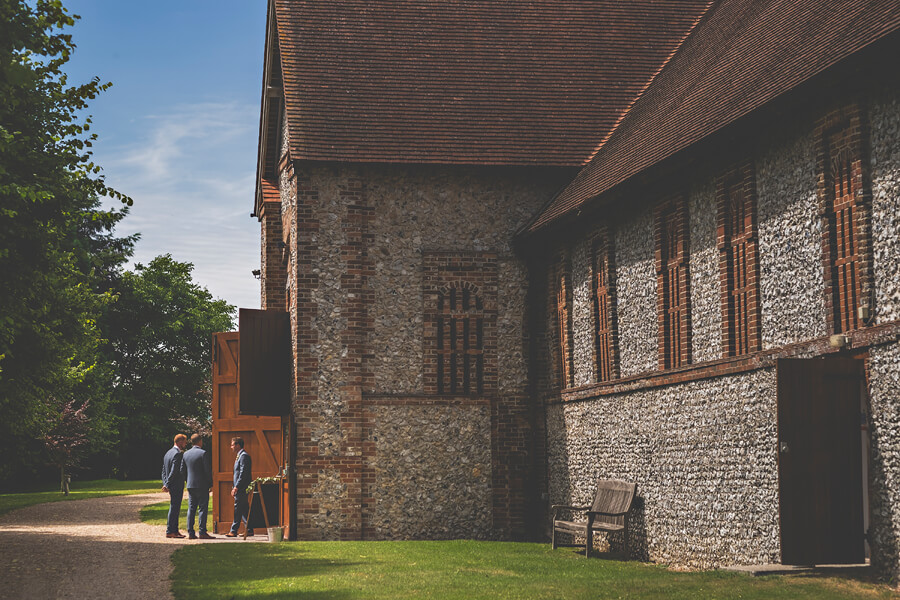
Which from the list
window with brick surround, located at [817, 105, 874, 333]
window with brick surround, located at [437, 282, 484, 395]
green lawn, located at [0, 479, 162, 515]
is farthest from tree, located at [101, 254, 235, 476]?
window with brick surround, located at [817, 105, 874, 333]

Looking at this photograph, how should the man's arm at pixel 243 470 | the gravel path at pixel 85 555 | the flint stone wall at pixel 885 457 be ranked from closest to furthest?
the flint stone wall at pixel 885 457 → the gravel path at pixel 85 555 → the man's arm at pixel 243 470

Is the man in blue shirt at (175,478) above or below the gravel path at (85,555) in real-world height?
above

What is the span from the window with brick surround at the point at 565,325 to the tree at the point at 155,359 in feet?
125

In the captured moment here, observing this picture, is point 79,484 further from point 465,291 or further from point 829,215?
point 829,215

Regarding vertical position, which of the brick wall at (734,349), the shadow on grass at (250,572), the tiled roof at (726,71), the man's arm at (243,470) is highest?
the tiled roof at (726,71)

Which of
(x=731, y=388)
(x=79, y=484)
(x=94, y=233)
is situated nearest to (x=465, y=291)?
(x=731, y=388)

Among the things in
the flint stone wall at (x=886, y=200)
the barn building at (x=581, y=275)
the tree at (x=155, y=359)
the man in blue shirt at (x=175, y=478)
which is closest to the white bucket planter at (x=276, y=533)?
the barn building at (x=581, y=275)

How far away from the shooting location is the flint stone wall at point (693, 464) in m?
13.1

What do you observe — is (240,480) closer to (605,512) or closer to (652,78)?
(605,512)

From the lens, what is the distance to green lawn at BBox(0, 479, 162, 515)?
121 feet

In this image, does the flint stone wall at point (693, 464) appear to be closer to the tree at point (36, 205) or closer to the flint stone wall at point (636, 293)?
the flint stone wall at point (636, 293)

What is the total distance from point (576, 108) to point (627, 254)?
5971 millimetres

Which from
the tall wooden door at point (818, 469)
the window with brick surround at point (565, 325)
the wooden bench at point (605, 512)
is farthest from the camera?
the window with brick surround at point (565, 325)

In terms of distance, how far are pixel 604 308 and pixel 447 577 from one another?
6608 millimetres
